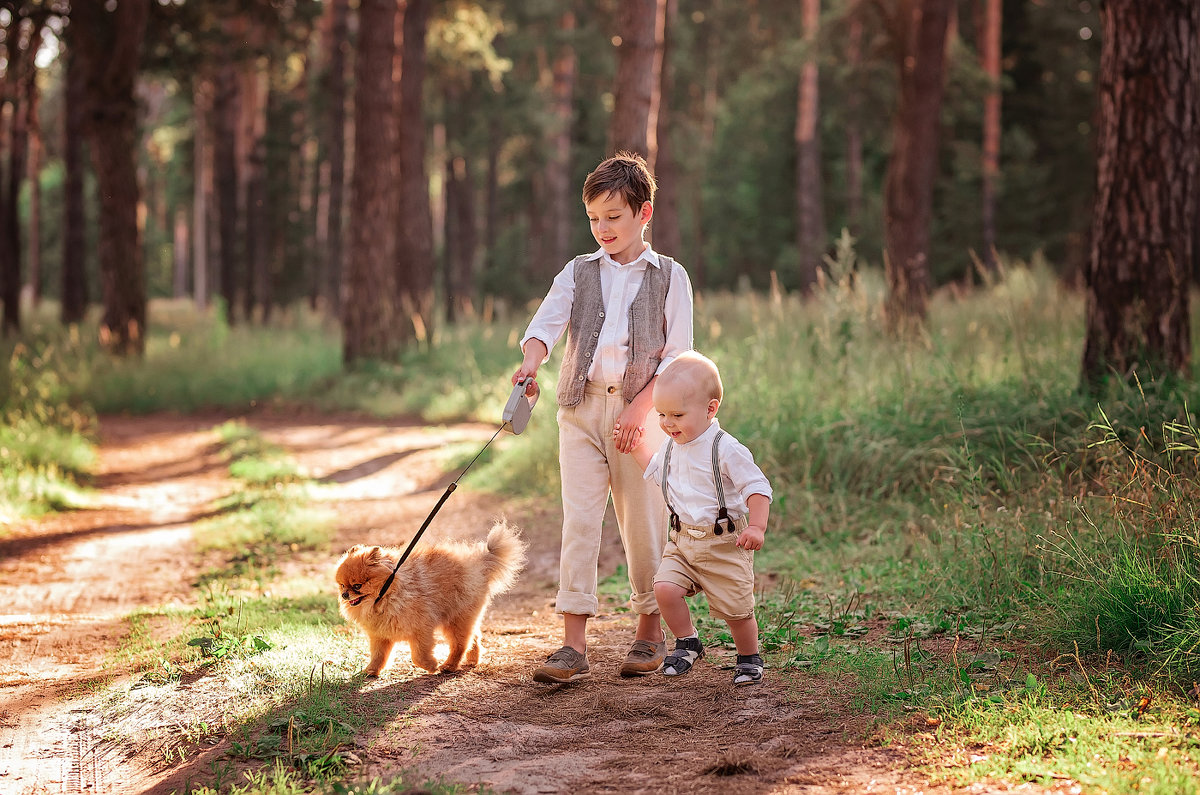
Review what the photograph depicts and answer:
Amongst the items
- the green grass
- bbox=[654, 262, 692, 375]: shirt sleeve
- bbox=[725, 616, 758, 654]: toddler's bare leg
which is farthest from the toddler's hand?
the green grass

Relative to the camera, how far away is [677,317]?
4.55 meters

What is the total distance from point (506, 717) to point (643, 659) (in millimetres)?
781

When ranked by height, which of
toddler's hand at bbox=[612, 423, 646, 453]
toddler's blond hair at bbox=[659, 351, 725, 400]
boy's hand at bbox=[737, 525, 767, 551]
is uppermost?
toddler's blond hair at bbox=[659, 351, 725, 400]

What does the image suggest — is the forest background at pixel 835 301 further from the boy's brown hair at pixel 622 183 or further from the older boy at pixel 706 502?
the boy's brown hair at pixel 622 183

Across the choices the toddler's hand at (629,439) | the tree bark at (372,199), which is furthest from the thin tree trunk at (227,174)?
the toddler's hand at (629,439)

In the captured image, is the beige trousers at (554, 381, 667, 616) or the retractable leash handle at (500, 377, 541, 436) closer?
the retractable leash handle at (500, 377, 541, 436)

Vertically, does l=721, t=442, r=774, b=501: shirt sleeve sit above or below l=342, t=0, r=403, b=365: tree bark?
below

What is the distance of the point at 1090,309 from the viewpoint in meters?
7.34

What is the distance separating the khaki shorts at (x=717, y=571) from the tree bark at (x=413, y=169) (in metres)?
13.8

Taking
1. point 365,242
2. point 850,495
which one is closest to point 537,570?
point 850,495

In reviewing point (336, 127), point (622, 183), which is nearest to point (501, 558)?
point (622, 183)

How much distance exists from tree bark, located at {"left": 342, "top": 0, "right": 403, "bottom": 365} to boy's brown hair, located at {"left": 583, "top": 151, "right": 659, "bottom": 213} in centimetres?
1161

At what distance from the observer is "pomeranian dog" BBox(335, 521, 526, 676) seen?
424cm

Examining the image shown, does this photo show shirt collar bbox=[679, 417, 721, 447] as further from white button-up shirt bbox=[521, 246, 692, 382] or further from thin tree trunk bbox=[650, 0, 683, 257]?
thin tree trunk bbox=[650, 0, 683, 257]
